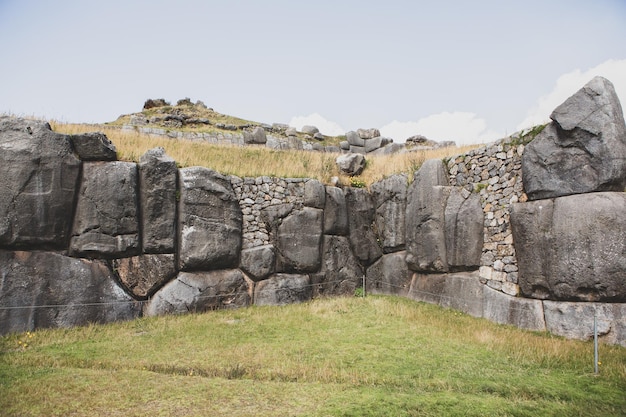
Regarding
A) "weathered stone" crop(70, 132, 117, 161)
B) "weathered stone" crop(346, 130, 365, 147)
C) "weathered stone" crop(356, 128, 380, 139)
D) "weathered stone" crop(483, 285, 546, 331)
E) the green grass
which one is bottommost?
the green grass

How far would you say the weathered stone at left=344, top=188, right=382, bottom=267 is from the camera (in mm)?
18719

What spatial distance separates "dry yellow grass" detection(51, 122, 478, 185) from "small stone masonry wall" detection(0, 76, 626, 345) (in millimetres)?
885

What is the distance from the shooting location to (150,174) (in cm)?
1464

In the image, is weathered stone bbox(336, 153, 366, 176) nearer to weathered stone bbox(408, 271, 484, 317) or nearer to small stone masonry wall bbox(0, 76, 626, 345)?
small stone masonry wall bbox(0, 76, 626, 345)

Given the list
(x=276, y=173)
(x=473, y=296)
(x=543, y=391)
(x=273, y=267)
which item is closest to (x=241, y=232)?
(x=273, y=267)

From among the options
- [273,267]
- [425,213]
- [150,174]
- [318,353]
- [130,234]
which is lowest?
[318,353]

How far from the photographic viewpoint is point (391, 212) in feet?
60.2

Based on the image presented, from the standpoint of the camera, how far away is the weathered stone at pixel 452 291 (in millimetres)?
14086

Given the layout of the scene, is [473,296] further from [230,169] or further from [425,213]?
[230,169]

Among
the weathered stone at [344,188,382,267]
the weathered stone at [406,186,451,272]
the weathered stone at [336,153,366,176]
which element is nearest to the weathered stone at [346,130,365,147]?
the weathered stone at [336,153,366,176]

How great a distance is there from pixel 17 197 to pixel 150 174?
3782 mm

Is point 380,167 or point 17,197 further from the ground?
point 380,167

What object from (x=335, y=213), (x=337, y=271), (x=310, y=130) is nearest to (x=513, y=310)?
(x=337, y=271)

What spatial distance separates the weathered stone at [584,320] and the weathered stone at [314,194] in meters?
8.80
